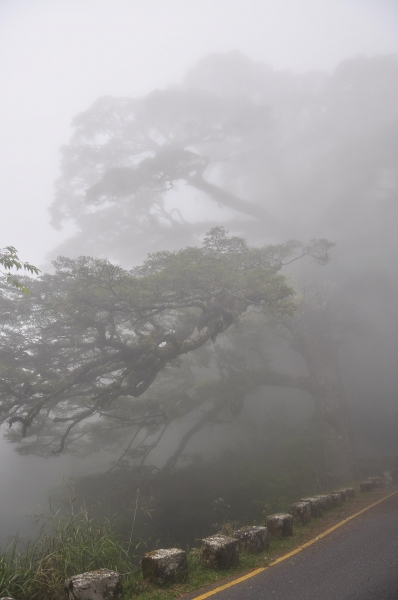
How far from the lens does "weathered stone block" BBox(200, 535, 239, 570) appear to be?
4296 millimetres

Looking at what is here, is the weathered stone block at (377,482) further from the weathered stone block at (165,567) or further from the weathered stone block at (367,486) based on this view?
the weathered stone block at (165,567)

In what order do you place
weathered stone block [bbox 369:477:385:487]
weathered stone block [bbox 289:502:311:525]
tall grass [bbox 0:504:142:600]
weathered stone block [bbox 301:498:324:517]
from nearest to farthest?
tall grass [bbox 0:504:142:600] → weathered stone block [bbox 289:502:311:525] → weathered stone block [bbox 301:498:324:517] → weathered stone block [bbox 369:477:385:487]

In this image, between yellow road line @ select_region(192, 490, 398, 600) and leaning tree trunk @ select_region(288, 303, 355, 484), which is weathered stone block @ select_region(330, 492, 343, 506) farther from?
leaning tree trunk @ select_region(288, 303, 355, 484)

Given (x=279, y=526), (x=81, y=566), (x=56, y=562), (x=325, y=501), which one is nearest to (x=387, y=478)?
(x=325, y=501)

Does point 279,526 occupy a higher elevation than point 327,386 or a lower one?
lower

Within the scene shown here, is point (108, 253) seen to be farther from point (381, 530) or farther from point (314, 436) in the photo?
point (381, 530)

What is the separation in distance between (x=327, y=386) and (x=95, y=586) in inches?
663

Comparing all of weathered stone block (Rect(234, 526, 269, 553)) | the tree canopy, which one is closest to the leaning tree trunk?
the tree canopy

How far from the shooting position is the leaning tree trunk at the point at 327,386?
16062 mm

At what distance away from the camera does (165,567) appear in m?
3.86

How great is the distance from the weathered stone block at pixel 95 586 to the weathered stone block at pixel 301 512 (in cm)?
405

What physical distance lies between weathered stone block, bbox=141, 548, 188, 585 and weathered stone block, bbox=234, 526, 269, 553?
1.26m

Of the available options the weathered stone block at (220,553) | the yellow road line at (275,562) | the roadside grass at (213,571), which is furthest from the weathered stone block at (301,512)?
the weathered stone block at (220,553)

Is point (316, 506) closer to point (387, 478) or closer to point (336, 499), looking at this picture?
point (336, 499)
